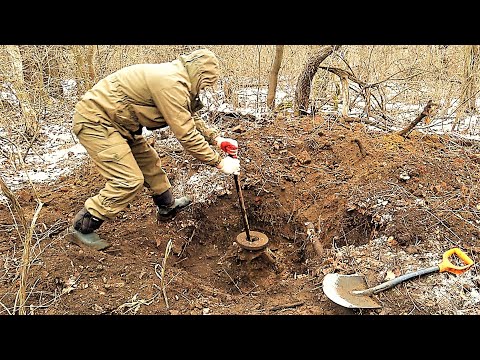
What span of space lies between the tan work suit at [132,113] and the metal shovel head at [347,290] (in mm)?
1334

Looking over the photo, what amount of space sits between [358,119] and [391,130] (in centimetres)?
52

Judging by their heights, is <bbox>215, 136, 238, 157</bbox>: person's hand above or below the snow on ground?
above

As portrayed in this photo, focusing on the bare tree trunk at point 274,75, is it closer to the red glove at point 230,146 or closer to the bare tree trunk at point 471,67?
the bare tree trunk at point 471,67

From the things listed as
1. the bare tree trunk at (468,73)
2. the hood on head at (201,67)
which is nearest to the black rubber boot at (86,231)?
the hood on head at (201,67)

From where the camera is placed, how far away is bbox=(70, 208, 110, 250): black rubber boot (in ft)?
10.6

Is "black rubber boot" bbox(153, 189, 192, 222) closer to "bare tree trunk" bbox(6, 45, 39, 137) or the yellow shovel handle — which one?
the yellow shovel handle

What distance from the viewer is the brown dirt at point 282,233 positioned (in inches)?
107

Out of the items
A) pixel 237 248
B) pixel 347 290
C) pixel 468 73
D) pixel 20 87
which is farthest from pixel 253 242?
pixel 468 73

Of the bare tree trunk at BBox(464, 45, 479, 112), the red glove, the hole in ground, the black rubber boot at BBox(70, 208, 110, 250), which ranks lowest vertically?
the hole in ground

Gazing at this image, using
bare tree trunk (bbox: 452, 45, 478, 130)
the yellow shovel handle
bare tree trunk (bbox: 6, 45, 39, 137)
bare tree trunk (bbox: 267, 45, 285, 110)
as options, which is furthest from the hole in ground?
bare tree trunk (bbox: 452, 45, 478, 130)

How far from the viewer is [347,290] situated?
2621 millimetres

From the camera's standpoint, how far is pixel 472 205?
11.1 feet

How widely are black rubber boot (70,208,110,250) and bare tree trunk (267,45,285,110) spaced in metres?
4.09

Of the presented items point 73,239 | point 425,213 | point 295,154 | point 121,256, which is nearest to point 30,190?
point 73,239
